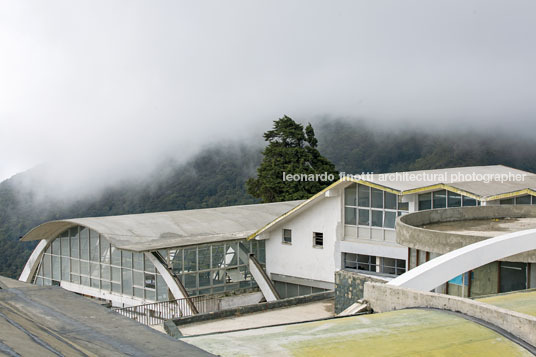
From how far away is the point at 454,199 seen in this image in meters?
24.2

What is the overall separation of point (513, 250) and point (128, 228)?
18597 mm

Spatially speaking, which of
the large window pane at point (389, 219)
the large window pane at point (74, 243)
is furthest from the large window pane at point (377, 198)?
the large window pane at point (74, 243)

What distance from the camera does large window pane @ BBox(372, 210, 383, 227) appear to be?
1027 inches

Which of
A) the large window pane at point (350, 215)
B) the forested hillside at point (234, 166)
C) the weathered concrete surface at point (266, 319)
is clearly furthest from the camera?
the forested hillside at point (234, 166)

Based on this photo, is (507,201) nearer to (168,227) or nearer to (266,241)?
(266,241)

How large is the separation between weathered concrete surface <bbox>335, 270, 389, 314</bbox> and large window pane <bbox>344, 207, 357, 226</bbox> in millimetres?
12282

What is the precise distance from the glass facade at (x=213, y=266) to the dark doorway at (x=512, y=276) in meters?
14.3

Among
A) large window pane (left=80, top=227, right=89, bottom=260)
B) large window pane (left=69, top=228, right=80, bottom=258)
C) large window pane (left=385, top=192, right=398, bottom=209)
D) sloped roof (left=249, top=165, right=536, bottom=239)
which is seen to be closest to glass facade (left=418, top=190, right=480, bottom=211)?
sloped roof (left=249, top=165, right=536, bottom=239)

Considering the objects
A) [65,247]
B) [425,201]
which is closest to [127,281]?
[65,247]

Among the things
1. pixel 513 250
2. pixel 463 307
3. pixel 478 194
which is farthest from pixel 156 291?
pixel 463 307

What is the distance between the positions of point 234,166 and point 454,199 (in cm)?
7170

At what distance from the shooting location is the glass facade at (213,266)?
2591 cm

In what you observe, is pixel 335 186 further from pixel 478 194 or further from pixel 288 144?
pixel 288 144

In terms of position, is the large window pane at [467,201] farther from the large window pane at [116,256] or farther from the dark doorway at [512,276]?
the large window pane at [116,256]
